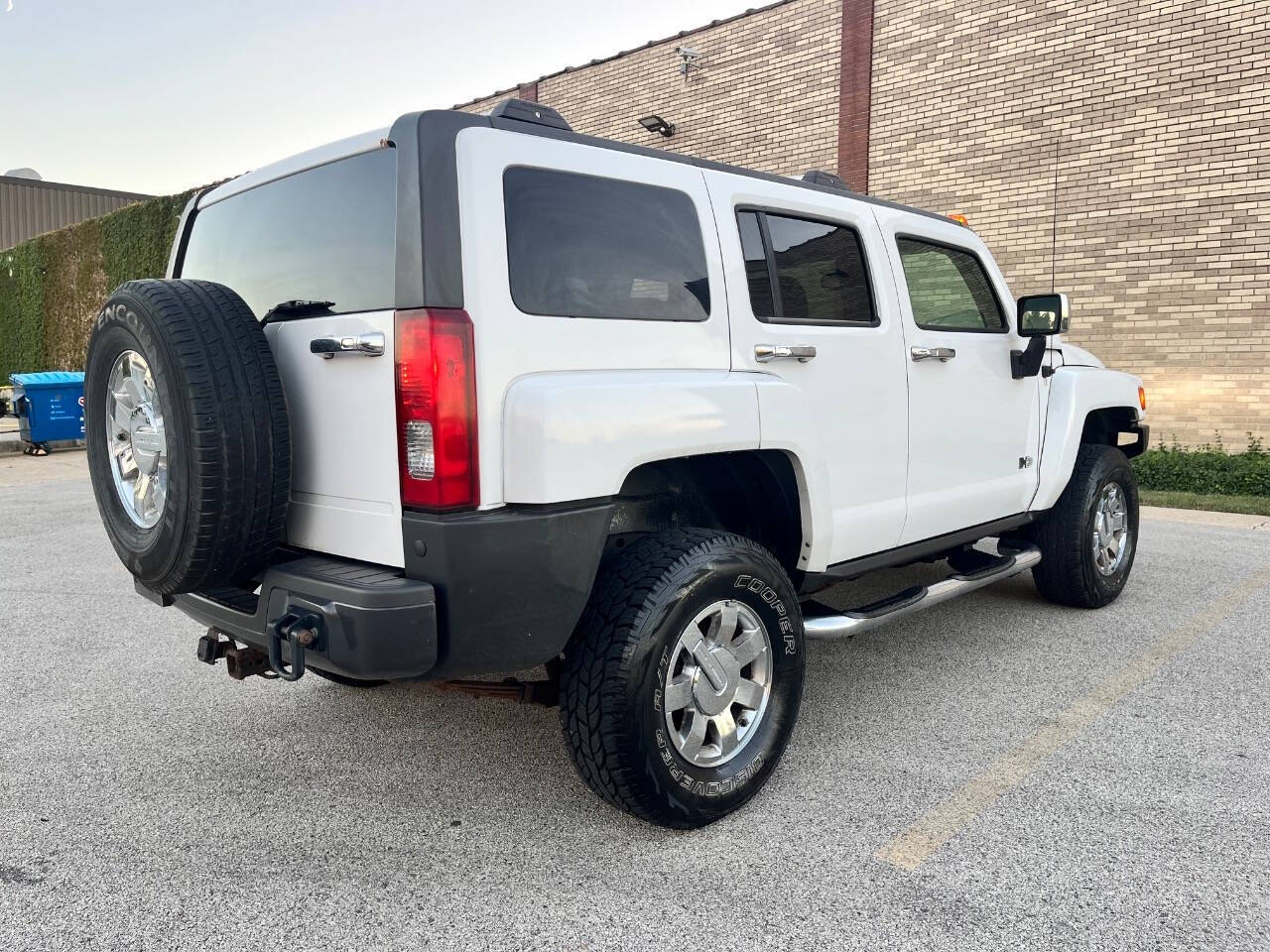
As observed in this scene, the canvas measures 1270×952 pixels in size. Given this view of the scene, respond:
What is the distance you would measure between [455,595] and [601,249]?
110 cm

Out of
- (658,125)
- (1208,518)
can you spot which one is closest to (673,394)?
(1208,518)

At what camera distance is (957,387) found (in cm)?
410

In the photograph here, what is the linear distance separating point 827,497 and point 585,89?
46.7 feet

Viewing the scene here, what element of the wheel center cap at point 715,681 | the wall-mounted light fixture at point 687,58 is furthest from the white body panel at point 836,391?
the wall-mounted light fixture at point 687,58

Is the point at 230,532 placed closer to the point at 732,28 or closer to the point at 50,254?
the point at 732,28

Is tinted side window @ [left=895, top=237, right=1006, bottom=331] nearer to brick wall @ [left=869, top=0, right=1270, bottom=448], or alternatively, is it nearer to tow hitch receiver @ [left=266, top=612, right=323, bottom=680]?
tow hitch receiver @ [left=266, top=612, right=323, bottom=680]

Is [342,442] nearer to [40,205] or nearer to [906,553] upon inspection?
[906,553]

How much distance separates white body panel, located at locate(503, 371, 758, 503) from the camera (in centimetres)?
248

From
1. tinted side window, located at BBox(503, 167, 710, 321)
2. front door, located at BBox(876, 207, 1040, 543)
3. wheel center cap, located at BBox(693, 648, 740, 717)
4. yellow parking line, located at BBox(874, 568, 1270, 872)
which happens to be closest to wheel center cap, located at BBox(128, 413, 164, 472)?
tinted side window, located at BBox(503, 167, 710, 321)

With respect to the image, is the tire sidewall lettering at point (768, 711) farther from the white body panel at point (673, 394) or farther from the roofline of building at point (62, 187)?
the roofline of building at point (62, 187)

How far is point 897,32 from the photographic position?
11867mm

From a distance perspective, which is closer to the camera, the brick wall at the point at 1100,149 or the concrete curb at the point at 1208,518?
the concrete curb at the point at 1208,518

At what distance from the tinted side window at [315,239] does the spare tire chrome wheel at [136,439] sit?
433mm

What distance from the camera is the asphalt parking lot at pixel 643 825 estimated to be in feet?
7.74
